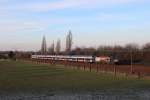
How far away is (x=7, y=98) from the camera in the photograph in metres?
18.9

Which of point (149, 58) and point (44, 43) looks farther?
point (44, 43)

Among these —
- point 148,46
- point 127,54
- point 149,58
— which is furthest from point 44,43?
point 149,58

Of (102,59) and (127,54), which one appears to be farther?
(127,54)

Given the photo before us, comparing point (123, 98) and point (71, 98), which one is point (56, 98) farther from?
point (123, 98)

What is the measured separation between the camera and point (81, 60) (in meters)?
94.1

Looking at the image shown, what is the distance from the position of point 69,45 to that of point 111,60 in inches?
2824

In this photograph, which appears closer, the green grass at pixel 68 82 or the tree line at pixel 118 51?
the green grass at pixel 68 82

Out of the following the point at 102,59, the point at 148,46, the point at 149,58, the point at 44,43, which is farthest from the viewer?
the point at 44,43

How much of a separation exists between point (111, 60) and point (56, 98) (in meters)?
62.4

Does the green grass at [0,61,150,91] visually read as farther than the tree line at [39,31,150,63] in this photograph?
No

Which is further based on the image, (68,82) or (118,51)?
(118,51)

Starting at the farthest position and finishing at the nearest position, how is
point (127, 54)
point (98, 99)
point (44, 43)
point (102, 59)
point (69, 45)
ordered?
point (44, 43) → point (69, 45) → point (127, 54) → point (102, 59) → point (98, 99)

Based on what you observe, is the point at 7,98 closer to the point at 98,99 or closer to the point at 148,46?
the point at 98,99

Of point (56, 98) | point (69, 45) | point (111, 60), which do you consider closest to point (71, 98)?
point (56, 98)
